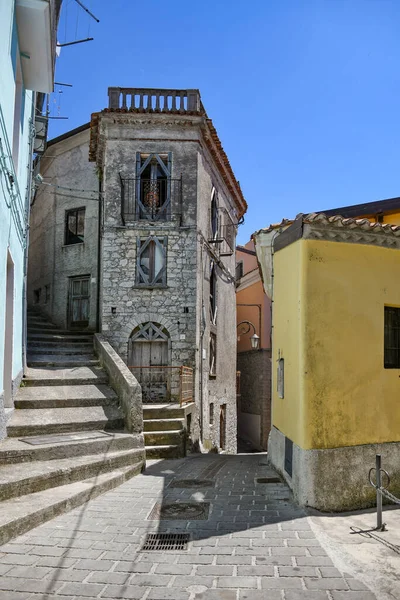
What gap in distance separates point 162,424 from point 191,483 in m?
3.54

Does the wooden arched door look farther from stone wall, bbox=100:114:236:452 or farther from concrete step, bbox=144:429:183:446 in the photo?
concrete step, bbox=144:429:183:446

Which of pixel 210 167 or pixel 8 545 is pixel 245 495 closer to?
pixel 8 545

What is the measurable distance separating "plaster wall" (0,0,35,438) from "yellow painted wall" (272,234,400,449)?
4280 mm

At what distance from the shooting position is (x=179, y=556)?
16.0 ft

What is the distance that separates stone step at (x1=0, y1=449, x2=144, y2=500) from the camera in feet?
19.7

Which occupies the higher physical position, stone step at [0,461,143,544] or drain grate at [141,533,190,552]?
stone step at [0,461,143,544]

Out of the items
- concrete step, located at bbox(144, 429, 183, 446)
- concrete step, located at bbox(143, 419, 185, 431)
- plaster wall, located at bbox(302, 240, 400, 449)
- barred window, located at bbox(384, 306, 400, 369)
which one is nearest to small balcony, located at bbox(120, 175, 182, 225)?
concrete step, located at bbox(143, 419, 185, 431)

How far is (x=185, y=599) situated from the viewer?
157 inches

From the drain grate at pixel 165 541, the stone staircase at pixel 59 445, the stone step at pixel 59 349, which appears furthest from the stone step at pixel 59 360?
the drain grate at pixel 165 541

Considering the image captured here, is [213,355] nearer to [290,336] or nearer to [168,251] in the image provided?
[168,251]

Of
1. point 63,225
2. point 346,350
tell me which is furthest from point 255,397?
point 346,350

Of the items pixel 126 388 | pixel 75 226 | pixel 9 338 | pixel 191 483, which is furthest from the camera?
pixel 75 226

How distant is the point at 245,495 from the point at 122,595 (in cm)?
345

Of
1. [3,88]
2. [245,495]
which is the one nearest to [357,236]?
[245,495]
